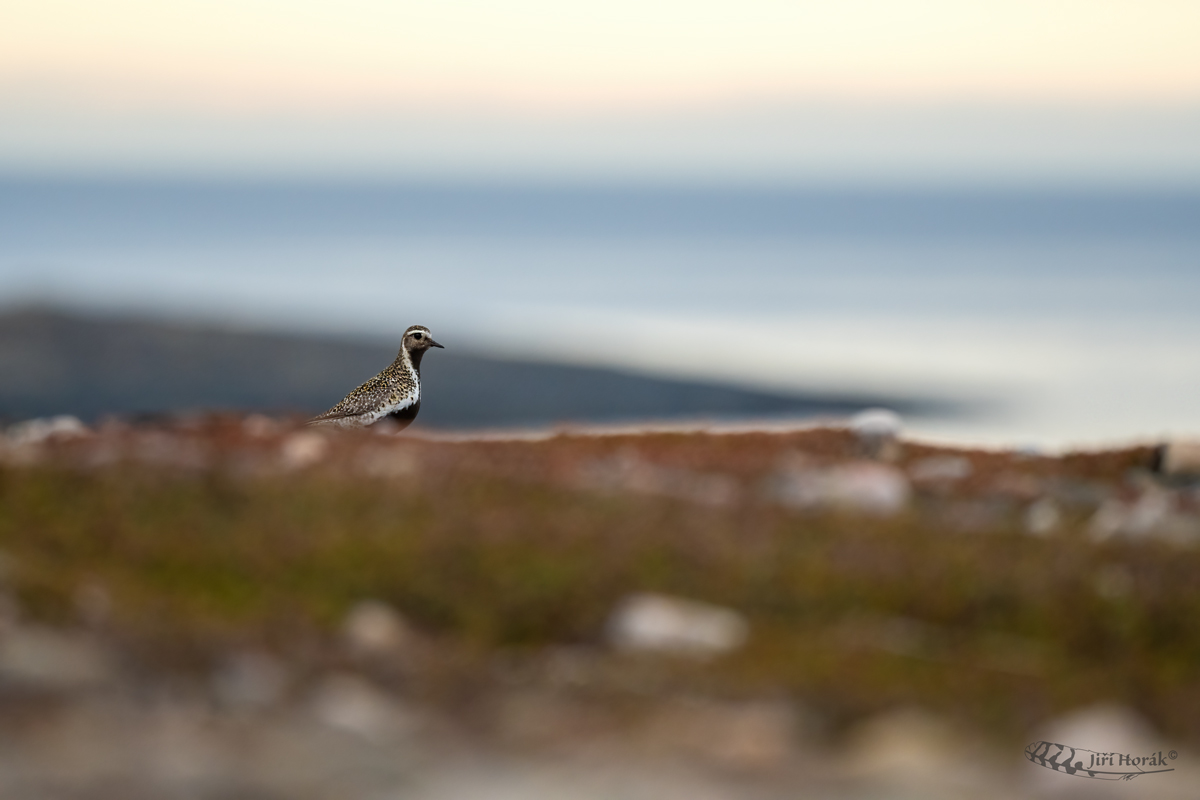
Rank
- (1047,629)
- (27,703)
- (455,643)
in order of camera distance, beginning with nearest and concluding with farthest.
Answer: (27,703) → (455,643) → (1047,629)

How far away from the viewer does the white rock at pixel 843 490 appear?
44.6 feet

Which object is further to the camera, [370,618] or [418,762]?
[370,618]

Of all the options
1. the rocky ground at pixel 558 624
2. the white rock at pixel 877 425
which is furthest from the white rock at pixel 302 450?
the white rock at pixel 877 425

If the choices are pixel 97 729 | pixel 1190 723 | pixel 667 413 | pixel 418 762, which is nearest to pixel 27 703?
pixel 97 729

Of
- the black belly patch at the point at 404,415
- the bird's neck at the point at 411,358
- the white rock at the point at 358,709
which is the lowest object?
the white rock at the point at 358,709

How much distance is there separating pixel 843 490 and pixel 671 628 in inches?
183

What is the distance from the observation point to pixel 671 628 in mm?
9938

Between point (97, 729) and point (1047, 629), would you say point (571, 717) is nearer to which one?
A: point (97, 729)

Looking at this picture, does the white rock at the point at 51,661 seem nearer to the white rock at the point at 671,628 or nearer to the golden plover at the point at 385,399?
the white rock at the point at 671,628

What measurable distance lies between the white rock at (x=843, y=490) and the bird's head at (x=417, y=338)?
197 inches

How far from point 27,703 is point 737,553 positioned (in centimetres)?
535

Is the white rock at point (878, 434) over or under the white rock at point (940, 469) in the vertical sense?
over

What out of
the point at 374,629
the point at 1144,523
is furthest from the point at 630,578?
the point at 1144,523

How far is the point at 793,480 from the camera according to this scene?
14.4 m
